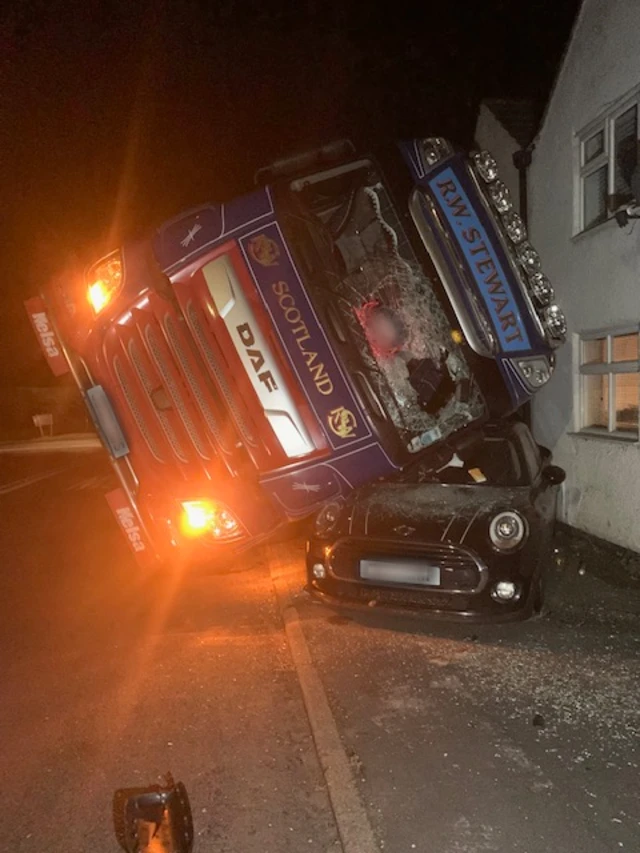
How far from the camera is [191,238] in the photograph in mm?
4844

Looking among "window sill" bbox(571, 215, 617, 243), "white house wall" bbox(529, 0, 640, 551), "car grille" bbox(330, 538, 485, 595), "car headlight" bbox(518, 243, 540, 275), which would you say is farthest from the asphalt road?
"window sill" bbox(571, 215, 617, 243)

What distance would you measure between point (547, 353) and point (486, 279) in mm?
694

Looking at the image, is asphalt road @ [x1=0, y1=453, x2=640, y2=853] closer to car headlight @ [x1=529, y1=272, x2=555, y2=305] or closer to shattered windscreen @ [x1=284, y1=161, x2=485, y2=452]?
shattered windscreen @ [x1=284, y1=161, x2=485, y2=452]

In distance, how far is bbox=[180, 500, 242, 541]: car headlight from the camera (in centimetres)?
487

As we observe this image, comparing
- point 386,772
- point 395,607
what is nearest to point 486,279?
point 395,607

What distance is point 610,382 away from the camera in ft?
25.4

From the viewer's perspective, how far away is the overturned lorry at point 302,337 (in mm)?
4684

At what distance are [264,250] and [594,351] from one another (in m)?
5.05

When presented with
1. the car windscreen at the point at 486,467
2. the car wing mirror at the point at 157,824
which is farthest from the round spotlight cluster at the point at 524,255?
the car wing mirror at the point at 157,824

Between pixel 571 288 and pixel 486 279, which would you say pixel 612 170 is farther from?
pixel 486 279

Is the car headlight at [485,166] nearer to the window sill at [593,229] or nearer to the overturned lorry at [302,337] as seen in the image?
the overturned lorry at [302,337]

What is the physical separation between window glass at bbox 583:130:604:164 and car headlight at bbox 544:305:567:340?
3788mm

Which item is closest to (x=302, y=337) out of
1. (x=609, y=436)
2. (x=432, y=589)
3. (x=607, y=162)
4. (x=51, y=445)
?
(x=432, y=589)

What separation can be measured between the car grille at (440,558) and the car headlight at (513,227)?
2297 mm
